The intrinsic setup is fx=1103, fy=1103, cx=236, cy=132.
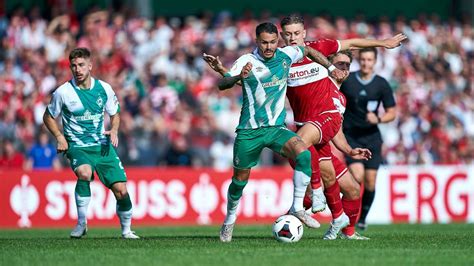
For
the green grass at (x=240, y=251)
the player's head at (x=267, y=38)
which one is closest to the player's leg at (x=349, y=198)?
the green grass at (x=240, y=251)

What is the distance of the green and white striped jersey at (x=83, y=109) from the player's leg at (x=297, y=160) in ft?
8.60

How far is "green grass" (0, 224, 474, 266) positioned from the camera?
35.1ft

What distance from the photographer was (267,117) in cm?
1277

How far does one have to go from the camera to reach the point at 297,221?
42.0 feet

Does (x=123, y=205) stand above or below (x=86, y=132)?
below

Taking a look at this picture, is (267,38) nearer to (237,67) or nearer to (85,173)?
(237,67)

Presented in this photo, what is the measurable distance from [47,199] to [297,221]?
10.1 meters

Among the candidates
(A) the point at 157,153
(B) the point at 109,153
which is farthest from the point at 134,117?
(B) the point at 109,153

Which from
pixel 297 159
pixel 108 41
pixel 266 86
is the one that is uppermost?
pixel 108 41

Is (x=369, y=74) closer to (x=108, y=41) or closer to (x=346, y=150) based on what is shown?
(x=346, y=150)

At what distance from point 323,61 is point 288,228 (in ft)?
6.56

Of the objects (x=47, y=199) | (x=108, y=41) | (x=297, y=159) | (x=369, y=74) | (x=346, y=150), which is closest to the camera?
(x=297, y=159)

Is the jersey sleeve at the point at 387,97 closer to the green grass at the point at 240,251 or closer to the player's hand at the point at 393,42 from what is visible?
the green grass at the point at 240,251

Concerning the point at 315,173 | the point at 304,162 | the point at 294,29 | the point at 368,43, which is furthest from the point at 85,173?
the point at 368,43
